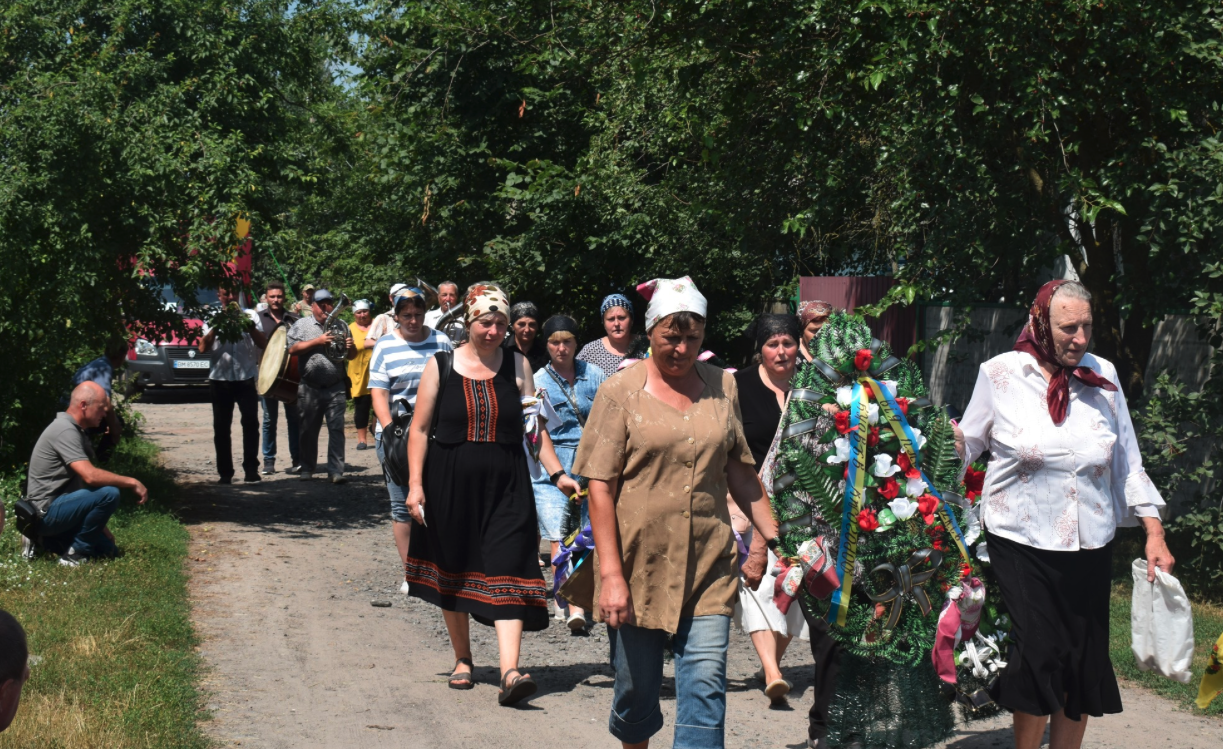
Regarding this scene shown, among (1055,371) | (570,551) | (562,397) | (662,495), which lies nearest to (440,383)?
(570,551)

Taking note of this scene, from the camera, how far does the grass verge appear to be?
17.3 ft

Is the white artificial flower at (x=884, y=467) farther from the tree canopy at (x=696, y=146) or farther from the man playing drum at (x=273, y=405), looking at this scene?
the man playing drum at (x=273, y=405)

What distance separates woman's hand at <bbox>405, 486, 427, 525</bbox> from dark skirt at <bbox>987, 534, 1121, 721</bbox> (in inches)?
110

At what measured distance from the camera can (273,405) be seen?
47.1 feet

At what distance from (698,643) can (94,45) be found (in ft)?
30.8

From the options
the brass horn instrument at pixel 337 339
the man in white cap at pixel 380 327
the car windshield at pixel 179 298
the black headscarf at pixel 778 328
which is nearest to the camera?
the black headscarf at pixel 778 328

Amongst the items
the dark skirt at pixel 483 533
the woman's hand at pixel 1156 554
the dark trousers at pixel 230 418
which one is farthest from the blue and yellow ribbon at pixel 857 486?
the dark trousers at pixel 230 418

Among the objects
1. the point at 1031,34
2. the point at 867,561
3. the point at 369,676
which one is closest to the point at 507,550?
the point at 369,676

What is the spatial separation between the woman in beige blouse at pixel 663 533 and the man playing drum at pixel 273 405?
10048mm

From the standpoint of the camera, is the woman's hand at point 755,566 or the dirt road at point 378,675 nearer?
the woman's hand at point 755,566

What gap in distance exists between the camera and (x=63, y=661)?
627 cm

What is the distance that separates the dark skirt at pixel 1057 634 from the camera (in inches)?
185

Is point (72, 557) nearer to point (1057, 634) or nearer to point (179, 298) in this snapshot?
point (179, 298)

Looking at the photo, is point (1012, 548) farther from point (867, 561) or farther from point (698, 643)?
point (698, 643)
